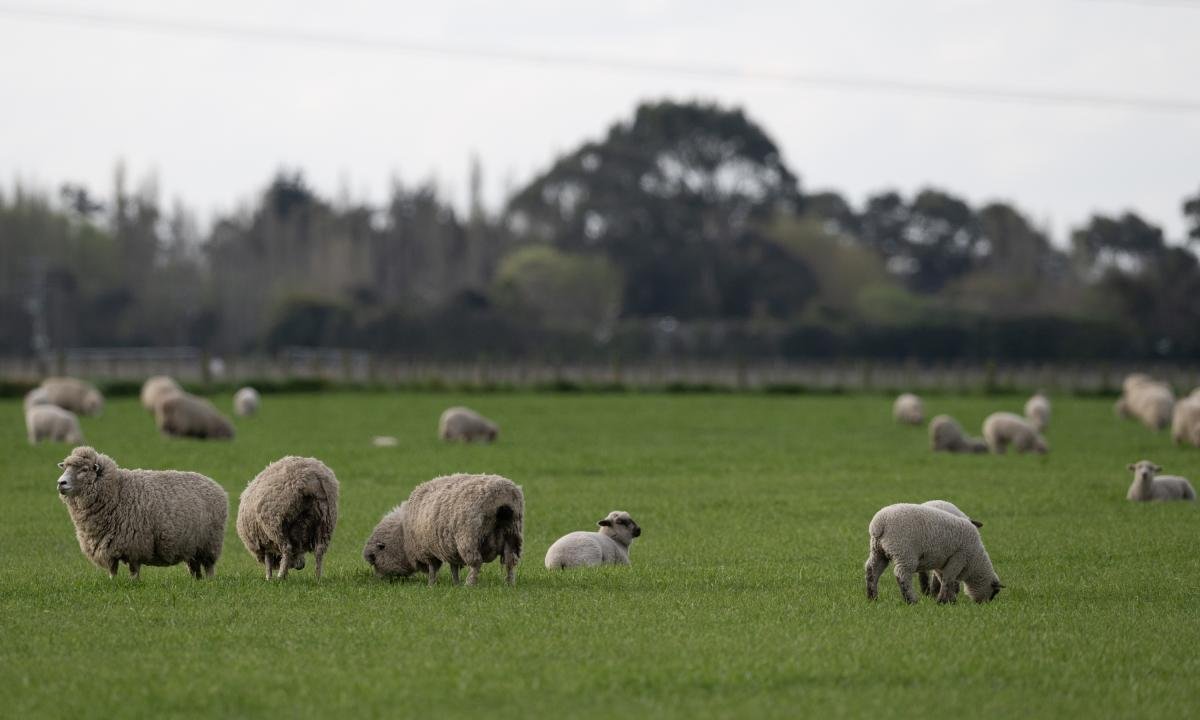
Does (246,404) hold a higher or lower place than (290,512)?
lower

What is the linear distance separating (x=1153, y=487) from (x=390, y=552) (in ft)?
42.7

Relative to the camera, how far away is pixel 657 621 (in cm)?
1218

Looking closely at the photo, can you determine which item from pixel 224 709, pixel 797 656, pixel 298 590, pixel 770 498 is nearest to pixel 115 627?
pixel 298 590

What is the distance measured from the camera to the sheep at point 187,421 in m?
33.4

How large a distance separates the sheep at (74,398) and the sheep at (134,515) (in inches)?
1096

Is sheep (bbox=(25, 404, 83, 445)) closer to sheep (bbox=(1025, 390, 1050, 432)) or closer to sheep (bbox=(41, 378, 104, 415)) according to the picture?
sheep (bbox=(41, 378, 104, 415))

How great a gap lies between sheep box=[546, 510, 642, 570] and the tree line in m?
72.7

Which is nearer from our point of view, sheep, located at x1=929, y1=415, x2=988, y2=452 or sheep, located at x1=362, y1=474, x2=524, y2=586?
sheep, located at x1=362, y1=474, x2=524, y2=586

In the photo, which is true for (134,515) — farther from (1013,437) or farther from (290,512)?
(1013,437)

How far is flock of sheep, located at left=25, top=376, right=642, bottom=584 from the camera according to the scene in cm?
1374

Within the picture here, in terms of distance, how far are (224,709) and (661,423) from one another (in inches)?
1314

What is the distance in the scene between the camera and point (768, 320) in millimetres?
97000

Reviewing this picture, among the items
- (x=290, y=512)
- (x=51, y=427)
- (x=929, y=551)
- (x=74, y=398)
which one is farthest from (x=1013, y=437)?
(x=74, y=398)

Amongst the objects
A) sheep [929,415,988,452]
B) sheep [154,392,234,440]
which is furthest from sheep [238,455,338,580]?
sheep [929,415,988,452]
